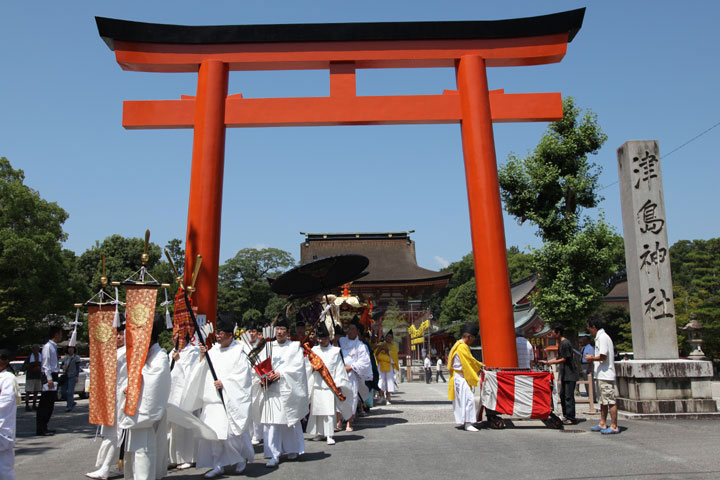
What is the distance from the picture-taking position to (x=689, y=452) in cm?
574

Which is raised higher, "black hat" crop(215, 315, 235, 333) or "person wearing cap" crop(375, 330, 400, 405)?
"black hat" crop(215, 315, 235, 333)

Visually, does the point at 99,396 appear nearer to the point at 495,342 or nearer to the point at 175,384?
the point at 175,384

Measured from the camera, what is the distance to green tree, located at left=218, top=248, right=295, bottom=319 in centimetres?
4741

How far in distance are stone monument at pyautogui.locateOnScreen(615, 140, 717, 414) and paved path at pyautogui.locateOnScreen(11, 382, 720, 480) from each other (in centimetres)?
43

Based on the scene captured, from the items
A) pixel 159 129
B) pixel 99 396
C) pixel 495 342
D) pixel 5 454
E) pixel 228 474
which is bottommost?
pixel 228 474

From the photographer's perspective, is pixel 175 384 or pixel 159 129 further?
pixel 159 129

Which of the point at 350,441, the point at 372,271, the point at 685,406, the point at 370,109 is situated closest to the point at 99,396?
the point at 350,441

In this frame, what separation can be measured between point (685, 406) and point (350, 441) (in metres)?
5.05

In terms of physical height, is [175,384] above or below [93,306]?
below

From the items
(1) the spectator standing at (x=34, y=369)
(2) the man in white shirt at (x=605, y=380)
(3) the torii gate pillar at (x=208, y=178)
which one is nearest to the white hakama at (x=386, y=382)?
(3) the torii gate pillar at (x=208, y=178)

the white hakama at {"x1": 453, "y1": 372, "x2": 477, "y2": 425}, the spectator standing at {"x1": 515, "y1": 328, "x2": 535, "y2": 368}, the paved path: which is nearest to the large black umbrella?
the paved path

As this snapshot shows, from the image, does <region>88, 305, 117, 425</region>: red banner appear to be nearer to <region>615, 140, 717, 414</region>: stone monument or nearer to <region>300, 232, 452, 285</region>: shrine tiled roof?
<region>615, 140, 717, 414</region>: stone monument

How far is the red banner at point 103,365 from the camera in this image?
194 inches

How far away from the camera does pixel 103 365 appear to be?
5082 millimetres
